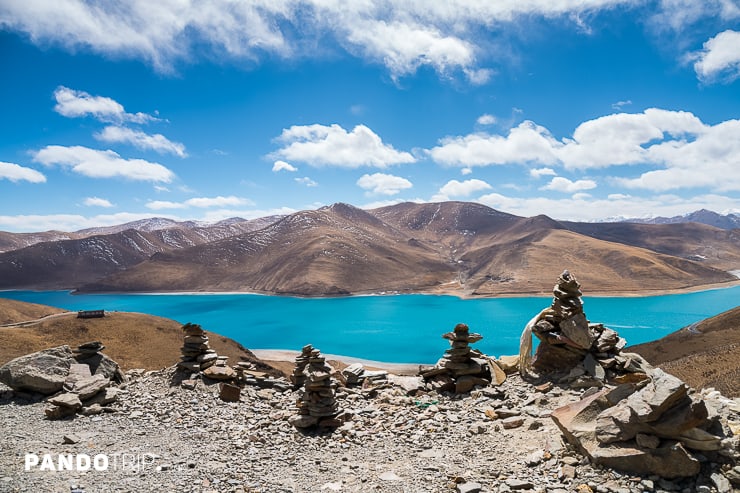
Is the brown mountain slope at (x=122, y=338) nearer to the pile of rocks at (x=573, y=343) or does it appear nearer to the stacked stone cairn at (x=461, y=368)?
the stacked stone cairn at (x=461, y=368)

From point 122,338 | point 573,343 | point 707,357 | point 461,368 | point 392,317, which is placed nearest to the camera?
point 573,343

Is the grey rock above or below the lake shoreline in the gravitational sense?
above

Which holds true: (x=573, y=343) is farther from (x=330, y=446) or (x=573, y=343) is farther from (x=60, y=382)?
(x=60, y=382)

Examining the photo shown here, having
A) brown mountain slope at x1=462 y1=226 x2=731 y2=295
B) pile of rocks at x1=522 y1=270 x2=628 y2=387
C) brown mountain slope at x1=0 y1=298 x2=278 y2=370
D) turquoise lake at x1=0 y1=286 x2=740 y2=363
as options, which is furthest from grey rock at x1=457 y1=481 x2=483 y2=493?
brown mountain slope at x1=462 y1=226 x2=731 y2=295

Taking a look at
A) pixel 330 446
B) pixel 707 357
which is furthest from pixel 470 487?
pixel 707 357

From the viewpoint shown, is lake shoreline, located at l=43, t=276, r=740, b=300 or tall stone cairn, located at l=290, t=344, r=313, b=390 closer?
tall stone cairn, located at l=290, t=344, r=313, b=390

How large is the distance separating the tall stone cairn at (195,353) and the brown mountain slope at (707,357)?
66.8ft

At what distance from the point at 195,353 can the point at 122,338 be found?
110 ft

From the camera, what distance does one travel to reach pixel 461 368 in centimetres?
1658

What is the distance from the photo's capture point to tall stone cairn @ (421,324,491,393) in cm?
1623

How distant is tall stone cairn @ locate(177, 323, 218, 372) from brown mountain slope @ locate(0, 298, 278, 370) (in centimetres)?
2347

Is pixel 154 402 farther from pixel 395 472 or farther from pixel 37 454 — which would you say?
pixel 395 472

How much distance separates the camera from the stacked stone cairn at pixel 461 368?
16.2 meters

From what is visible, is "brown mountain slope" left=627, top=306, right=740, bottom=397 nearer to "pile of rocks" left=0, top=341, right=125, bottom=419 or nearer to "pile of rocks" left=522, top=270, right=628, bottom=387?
"pile of rocks" left=522, top=270, right=628, bottom=387
